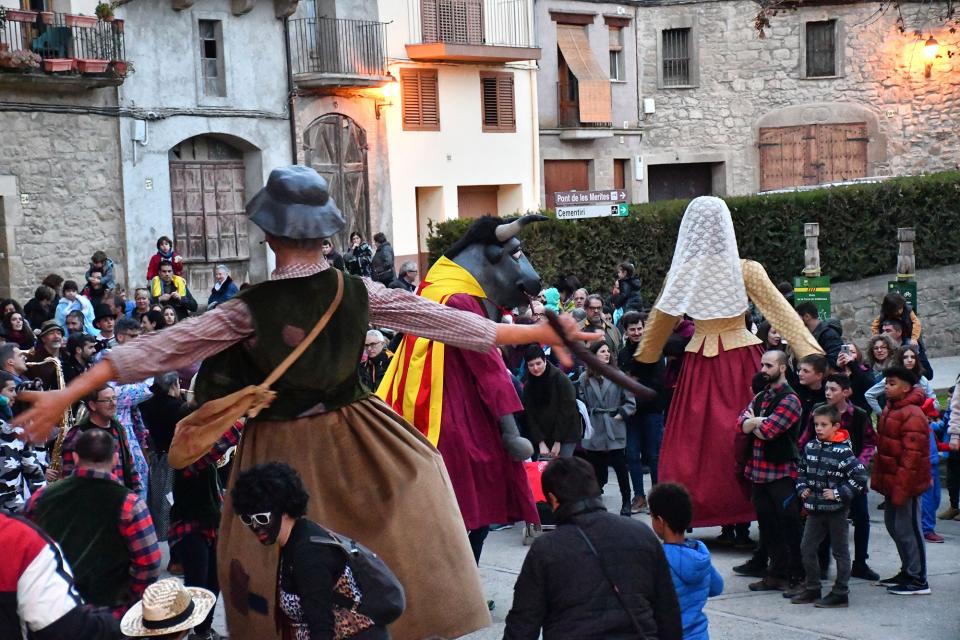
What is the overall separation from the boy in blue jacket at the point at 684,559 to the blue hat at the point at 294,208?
5.92ft

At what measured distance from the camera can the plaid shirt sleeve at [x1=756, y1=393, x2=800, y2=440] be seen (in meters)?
8.12

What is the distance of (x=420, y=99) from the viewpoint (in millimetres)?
27656

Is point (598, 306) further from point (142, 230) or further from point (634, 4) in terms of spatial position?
point (634, 4)

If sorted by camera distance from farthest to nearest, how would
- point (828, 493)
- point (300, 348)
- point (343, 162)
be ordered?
point (343, 162) < point (828, 493) < point (300, 348)

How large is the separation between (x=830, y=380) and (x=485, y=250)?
2387mm

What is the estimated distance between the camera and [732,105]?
109 feet

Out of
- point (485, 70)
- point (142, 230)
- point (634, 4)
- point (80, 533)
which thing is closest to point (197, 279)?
point (142, 230)

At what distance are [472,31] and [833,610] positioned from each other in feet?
72.4

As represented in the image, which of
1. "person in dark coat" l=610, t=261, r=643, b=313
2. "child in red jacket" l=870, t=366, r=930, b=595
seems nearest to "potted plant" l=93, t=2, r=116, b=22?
"person in dark coat" l=610, t=261, r=643, b=313

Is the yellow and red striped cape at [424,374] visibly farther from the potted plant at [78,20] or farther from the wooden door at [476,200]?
the wooden door at [476,200]

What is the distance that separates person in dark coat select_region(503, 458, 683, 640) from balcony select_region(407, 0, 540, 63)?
23307mm

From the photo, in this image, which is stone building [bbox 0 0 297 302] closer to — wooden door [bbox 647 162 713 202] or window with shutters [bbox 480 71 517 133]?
window with shutters [bbox 480 71 517 133]

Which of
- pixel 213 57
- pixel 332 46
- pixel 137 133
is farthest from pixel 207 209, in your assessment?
pixel 332 46

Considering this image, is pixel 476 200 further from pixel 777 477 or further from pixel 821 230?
pixel 777 477
